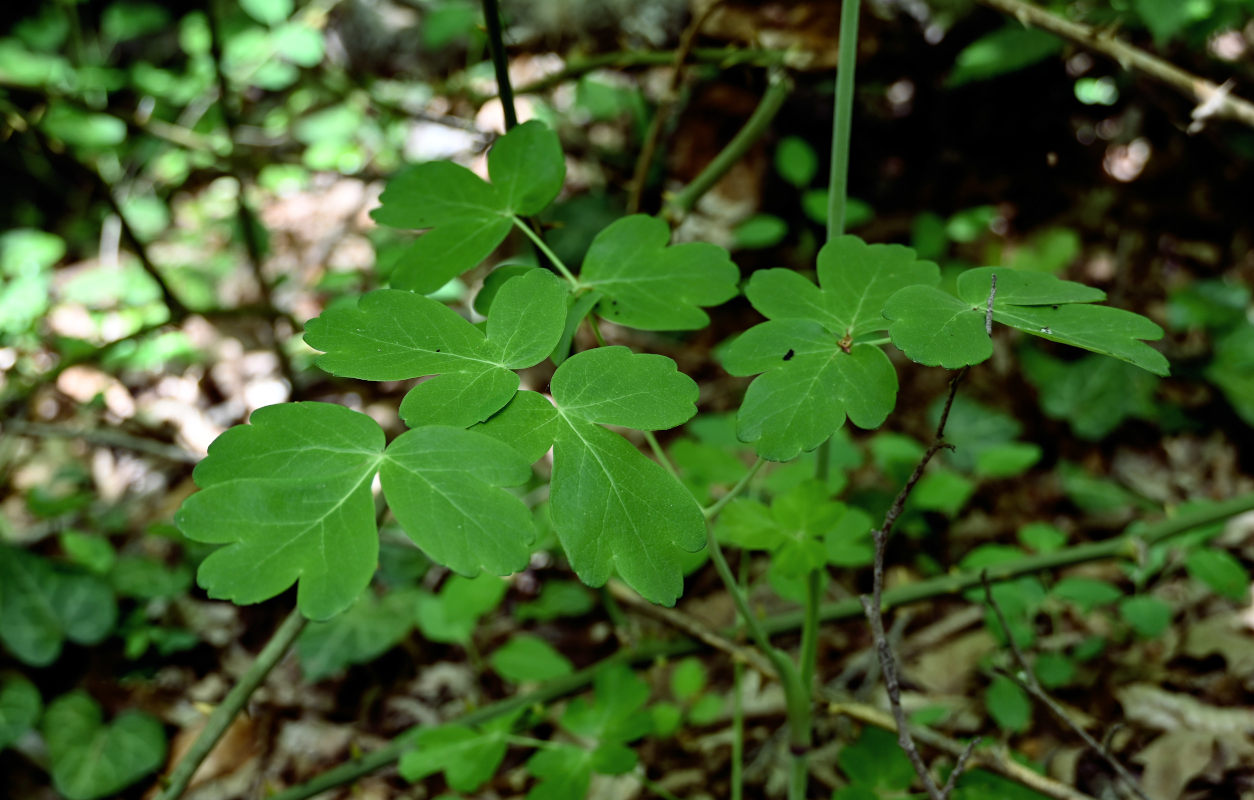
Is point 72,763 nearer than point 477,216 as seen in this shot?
No

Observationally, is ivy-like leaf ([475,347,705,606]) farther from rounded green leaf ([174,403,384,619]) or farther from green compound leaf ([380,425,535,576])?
rounded green leaf ([174,403,384,619])

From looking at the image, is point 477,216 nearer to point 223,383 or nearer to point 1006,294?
point 1006,294

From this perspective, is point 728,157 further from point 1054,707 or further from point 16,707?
point 16,707

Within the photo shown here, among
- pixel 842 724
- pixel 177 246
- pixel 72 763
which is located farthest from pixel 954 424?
pixel 177 246

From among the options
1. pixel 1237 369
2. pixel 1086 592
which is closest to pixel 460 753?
pixel 1086 592

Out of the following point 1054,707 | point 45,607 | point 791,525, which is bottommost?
point 45,607
